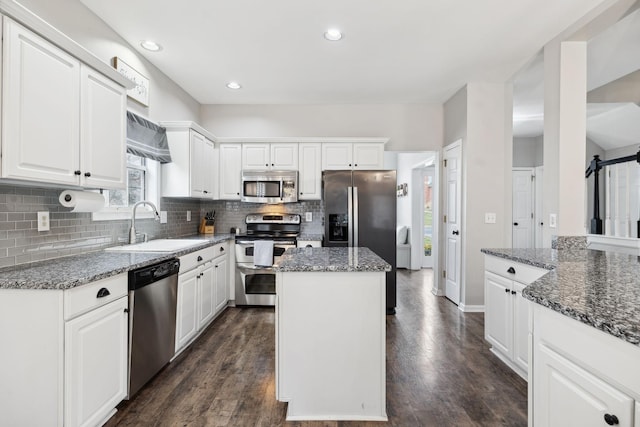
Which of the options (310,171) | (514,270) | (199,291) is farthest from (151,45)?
(514,270)

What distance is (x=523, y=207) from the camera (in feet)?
21.2

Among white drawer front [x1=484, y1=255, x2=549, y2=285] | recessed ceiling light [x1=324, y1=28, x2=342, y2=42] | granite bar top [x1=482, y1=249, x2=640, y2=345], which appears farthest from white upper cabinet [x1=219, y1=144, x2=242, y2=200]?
granite bar top [x1=482, y1=249, x2=640, y2=345]

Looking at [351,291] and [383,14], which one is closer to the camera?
[351,291]

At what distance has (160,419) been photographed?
185 centimetres

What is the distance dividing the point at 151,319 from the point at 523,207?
22.6 feet

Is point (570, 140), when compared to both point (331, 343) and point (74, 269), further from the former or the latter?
point (74, 269)

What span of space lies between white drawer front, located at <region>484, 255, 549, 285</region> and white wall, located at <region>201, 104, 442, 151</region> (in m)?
2.36

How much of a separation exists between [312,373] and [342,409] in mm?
270

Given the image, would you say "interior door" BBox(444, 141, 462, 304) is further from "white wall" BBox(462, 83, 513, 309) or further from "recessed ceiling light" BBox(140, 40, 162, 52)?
"recessed ceiling light" BBox(140, 40, 162, 52)

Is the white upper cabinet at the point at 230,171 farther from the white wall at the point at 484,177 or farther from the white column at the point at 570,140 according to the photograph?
the white column at the point at 570,140

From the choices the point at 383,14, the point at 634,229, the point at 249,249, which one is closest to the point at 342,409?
the point at 249,249

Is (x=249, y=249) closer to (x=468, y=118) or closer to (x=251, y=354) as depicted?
(x=251, y=354)

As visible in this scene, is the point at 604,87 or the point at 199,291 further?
the point at 604,87

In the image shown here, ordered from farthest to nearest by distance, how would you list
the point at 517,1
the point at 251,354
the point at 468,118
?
the point at 468,118
the point at 251,354
the point at 517,1
